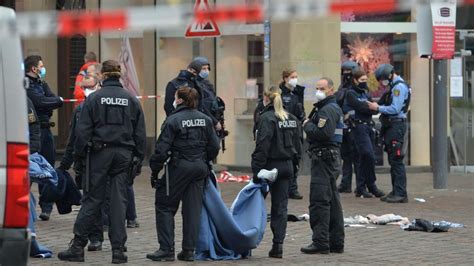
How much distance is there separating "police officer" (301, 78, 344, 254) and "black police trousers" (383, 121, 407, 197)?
4.35 metres

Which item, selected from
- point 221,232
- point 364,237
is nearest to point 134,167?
point 221,232

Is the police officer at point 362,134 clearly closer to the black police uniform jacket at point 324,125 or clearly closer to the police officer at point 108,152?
the black police uniform jacket at point 324,125

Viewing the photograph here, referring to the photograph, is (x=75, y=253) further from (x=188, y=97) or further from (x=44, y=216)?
(x=44, y=216)

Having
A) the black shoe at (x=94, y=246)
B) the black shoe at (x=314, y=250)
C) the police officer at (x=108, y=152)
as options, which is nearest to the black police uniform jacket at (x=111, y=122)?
the police officer at (x=108, y=152)

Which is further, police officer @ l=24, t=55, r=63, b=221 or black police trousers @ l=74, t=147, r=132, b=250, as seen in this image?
police officer @ l=24, t=55, r=63, b=221

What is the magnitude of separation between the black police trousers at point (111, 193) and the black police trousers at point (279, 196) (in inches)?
57.4

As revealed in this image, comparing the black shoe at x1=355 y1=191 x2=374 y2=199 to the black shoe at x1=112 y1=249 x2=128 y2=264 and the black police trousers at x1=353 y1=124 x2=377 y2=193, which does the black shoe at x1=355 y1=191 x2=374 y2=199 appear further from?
the black shoe at x1=112 y1=249 x2=128 y2=264

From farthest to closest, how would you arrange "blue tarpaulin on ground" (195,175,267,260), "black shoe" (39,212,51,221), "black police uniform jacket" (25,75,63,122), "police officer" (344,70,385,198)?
"police officer" (344,70,385,198) < "black shoe" (39,212,51,221) < "black police uniform jacket" (25,75,63,122) < "blue tarpaulin on ground" (195,175,267,260)

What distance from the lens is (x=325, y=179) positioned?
11273 mm

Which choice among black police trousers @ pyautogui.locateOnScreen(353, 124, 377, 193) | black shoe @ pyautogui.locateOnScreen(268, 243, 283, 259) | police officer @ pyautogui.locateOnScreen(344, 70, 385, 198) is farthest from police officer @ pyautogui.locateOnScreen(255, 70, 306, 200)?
black shoe @ pyautogui.locateOnScreen(268, 243, 283, 259)

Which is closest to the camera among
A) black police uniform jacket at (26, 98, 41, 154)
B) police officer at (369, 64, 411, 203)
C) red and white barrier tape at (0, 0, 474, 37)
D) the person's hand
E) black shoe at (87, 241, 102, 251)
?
red and white barrier tape at (0, 0, 474, 37)

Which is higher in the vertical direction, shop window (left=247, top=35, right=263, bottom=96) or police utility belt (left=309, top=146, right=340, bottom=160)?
shop window (left=247, top=35, right=263, bottom=96)

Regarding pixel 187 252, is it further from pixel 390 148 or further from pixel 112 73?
pixel 390 148

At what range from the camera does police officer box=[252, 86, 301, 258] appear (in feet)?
36.0
